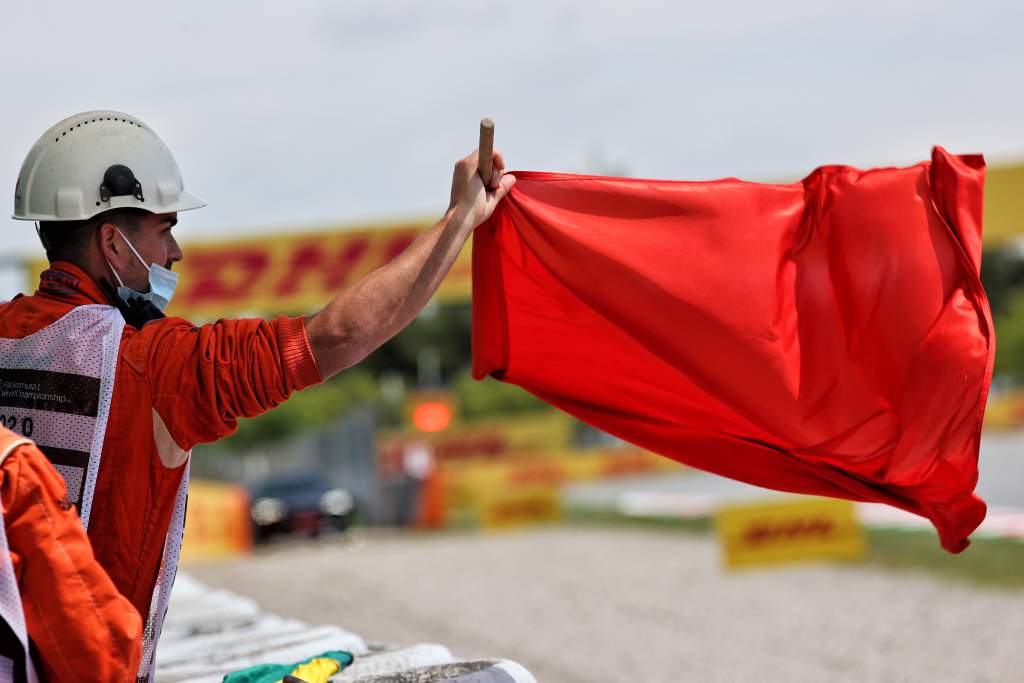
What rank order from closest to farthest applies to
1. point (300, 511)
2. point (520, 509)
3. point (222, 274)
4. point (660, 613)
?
point (660, 613), point (222, 274), point (520, 509), point (300, 511)

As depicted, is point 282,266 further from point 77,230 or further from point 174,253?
point 77,230

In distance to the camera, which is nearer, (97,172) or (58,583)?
(58,583)

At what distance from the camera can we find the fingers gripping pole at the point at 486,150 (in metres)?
3.16

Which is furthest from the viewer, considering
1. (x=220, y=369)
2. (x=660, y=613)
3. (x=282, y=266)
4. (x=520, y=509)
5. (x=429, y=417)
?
(x=429, y=417)

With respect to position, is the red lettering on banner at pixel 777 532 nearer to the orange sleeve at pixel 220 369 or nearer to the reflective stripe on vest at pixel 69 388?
the orange sleeve at pixel 220 369

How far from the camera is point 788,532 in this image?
13.2m

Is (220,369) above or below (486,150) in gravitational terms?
below

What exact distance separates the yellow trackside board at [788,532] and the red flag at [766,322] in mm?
8579

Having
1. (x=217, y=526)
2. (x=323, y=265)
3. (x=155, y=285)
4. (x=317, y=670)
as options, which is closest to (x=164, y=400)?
(x=155, y=285)

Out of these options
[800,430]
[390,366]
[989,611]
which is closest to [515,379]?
[800,430]

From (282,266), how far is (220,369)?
17687 millimetres

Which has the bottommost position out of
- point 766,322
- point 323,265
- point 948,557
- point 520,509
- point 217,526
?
point 217,526

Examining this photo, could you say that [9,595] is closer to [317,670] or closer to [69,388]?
[69,388]

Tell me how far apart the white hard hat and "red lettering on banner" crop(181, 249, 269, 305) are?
16899 mm
